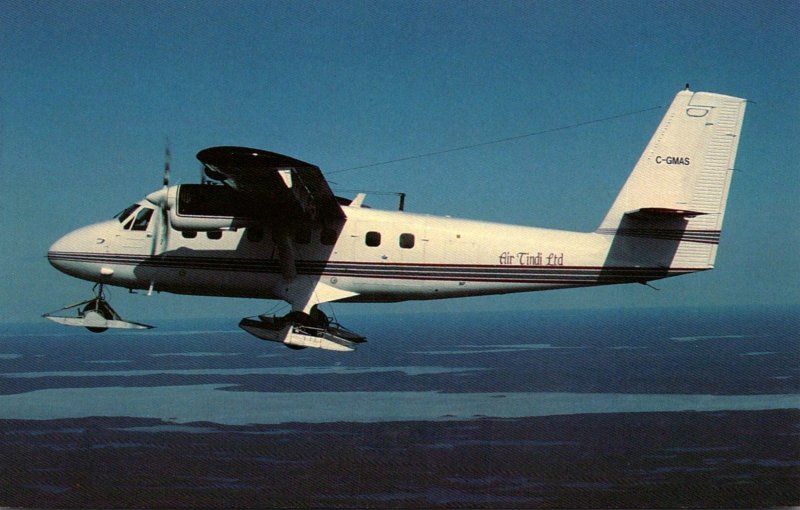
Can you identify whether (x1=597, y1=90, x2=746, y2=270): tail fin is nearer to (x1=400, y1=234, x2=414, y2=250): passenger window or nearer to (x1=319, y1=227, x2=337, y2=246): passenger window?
(x1=400, y1=234, x2=414, y2=250): passenger window

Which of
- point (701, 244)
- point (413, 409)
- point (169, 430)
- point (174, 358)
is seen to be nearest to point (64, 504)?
point (169, 430)

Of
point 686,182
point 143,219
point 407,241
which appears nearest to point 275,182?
point 407,241

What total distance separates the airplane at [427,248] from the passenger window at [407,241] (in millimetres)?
21

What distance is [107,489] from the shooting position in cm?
7019

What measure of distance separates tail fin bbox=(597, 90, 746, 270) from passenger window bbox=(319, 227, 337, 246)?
5918 millimetres

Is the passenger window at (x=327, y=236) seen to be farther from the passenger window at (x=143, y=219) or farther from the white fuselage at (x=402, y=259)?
the passenger window at (x=143, y=219)

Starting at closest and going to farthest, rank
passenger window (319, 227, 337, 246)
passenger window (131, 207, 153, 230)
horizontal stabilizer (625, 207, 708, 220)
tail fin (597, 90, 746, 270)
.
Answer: horizontal stabilizer (625, 207, 708, 220), tail fin (597, 90, 746, 270), passenger window (319, 227, 337, 246), passenger window (131, 207, 153, 230)

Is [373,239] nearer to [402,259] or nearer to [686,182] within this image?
[402,259]

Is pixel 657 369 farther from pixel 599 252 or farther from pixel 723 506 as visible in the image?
pixel 599 252

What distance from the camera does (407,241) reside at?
15266 millimetres

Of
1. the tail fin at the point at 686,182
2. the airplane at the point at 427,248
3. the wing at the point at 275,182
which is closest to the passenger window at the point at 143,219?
the airplane at the point at 427,248

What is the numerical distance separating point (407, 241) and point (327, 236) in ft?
5.59

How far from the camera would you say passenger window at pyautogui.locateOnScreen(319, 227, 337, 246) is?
15219 millimetres

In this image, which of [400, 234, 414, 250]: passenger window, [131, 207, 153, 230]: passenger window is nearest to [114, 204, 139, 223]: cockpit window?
[131, 207, 153, 230]: passenger window
